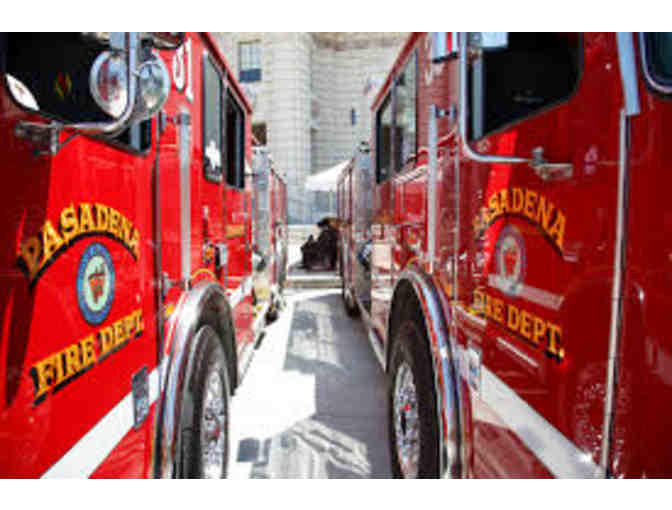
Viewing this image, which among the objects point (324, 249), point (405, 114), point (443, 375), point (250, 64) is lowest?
point (443, 375)

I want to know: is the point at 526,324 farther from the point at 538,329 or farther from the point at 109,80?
the point at 109,80

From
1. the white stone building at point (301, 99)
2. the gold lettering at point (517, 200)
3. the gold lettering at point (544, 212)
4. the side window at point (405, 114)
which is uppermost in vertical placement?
the white stone building at point (301, 99)

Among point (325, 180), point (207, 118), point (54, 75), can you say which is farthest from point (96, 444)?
point (325, 180)

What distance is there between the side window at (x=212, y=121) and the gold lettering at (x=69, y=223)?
1.41 metres

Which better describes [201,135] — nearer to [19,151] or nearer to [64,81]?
[64,81]

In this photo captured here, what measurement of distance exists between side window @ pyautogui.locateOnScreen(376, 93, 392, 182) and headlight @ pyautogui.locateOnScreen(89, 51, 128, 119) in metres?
2.68

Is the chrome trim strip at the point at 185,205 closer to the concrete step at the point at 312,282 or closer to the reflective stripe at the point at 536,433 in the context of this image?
the reflective stripe at the point at 536,433

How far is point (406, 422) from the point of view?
98.4 inches

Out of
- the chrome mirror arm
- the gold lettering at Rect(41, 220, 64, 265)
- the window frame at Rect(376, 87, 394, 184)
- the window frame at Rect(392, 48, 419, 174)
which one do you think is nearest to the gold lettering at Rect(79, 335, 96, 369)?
the gold lettering at Rect(41, 220, 64, 265)

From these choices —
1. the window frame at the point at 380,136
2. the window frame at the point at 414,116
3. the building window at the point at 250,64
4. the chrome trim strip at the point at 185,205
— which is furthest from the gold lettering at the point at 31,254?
the building window at the point at 250,64

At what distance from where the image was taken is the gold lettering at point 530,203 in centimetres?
131

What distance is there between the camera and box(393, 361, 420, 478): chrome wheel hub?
2354 mm

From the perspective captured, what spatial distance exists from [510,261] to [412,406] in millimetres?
1223

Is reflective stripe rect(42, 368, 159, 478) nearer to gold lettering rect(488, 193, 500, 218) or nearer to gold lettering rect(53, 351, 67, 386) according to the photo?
gold lettering rect(53, 351, 67, 386)
